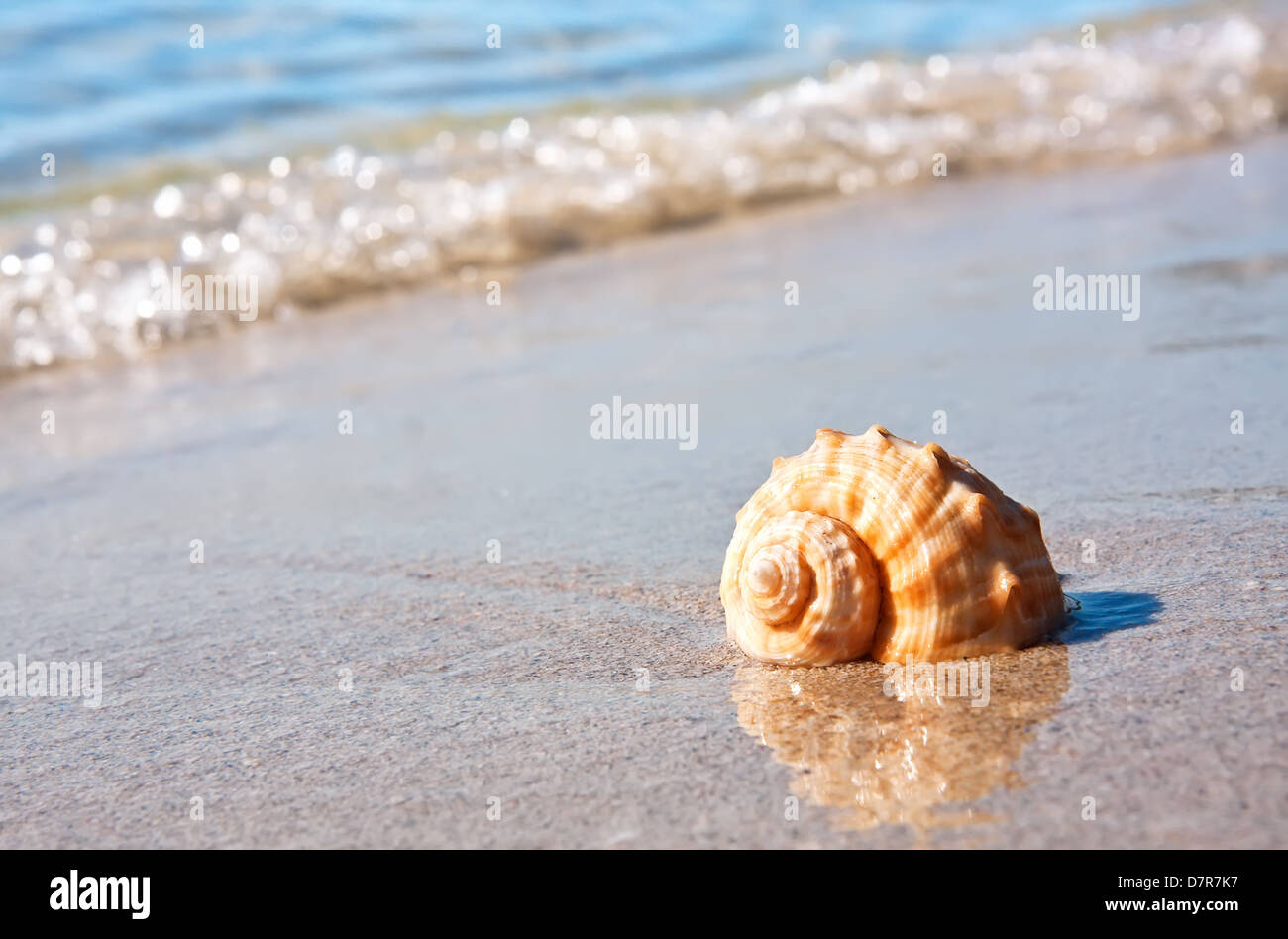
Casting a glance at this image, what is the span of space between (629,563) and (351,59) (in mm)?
10385

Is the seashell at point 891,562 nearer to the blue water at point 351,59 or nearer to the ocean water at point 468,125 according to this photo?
the ocean water at point 468,125

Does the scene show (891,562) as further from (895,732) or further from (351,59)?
(351,59)

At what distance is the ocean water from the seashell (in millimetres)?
5064

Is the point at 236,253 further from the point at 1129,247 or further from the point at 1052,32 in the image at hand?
the point at 1052,32

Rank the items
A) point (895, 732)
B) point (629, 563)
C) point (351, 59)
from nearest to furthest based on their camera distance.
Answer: point (895, 732) < point (629, 563) < point (351, 59)

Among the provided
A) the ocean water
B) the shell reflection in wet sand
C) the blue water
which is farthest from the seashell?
the blue water

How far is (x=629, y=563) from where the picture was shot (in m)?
3.25

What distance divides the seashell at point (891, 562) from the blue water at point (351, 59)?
27.5 ft

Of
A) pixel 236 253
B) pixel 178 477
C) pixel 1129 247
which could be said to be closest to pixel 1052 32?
pixel 1129 247

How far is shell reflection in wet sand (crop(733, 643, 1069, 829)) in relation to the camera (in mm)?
1927

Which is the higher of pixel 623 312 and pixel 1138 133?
pixel 1138 133

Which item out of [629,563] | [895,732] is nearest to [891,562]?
[895,732]

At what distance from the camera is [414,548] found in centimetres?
356
